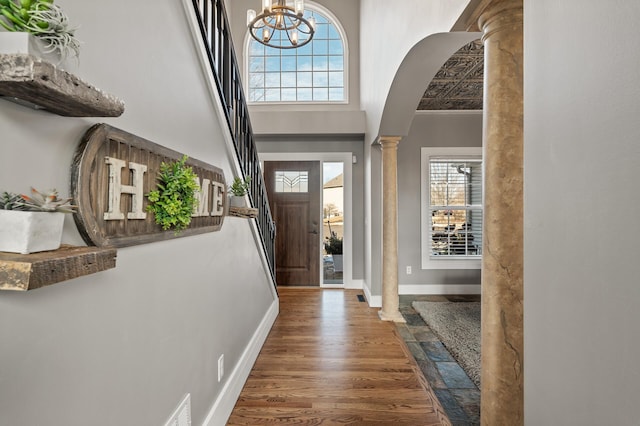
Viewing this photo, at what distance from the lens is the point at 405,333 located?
341cm

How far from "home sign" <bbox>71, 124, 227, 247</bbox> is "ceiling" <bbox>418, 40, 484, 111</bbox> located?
96.8 inches

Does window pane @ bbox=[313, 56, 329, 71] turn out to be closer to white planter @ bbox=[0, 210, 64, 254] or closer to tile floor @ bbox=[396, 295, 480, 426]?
tile floor @ bbox=[396, 295, 480, 426]

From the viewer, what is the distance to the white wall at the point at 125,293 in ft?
2.44

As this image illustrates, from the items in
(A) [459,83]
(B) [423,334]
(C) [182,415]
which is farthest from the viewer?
(A) [459,83]

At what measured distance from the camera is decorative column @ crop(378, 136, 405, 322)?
153 inches

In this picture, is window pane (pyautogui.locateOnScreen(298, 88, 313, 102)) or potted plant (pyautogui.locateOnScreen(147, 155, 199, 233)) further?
window pane (pyautogui.locateOnScreen(298, 88, 313, 102))

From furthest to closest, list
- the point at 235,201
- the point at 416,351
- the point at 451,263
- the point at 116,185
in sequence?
the point at 451,263 → the point at 416,351 → the point at 235,201 → the point at 116,185

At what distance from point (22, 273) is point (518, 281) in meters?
1.48

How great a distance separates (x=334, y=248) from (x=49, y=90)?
16.3ft

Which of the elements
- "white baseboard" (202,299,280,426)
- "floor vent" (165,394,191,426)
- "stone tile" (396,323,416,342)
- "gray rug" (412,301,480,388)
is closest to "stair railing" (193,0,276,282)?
"white baseboard" (202,299,280,426)

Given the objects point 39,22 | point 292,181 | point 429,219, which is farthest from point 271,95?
point 39,22

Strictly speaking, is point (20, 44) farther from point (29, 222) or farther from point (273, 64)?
point (273, 64)

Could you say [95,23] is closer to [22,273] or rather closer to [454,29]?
[22,273]

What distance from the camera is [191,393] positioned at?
1.56m
